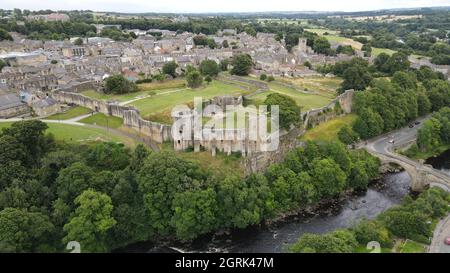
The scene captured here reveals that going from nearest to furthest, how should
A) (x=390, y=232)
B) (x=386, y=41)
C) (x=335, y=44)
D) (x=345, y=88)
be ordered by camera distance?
(x=390, y=232) → (x=345, y=88) → (x=335, y=44) → (x=386, y=41)

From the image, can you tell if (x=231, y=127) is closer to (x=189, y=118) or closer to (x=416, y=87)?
(x=189, y=118)

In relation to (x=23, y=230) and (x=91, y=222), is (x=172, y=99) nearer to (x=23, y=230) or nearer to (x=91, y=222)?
(x=91, y=222)

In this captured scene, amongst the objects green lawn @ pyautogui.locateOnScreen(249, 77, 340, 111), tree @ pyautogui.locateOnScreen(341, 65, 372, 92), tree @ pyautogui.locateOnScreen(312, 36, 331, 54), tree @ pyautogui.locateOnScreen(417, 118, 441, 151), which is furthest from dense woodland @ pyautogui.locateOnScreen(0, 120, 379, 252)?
tree @ pyautogui.locateOnScreen(312, 36, 331, 54)

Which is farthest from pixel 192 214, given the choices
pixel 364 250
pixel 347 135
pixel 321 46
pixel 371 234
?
pixel 321 46

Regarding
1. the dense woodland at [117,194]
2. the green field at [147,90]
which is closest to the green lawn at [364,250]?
the dense woodland at [117,194]
